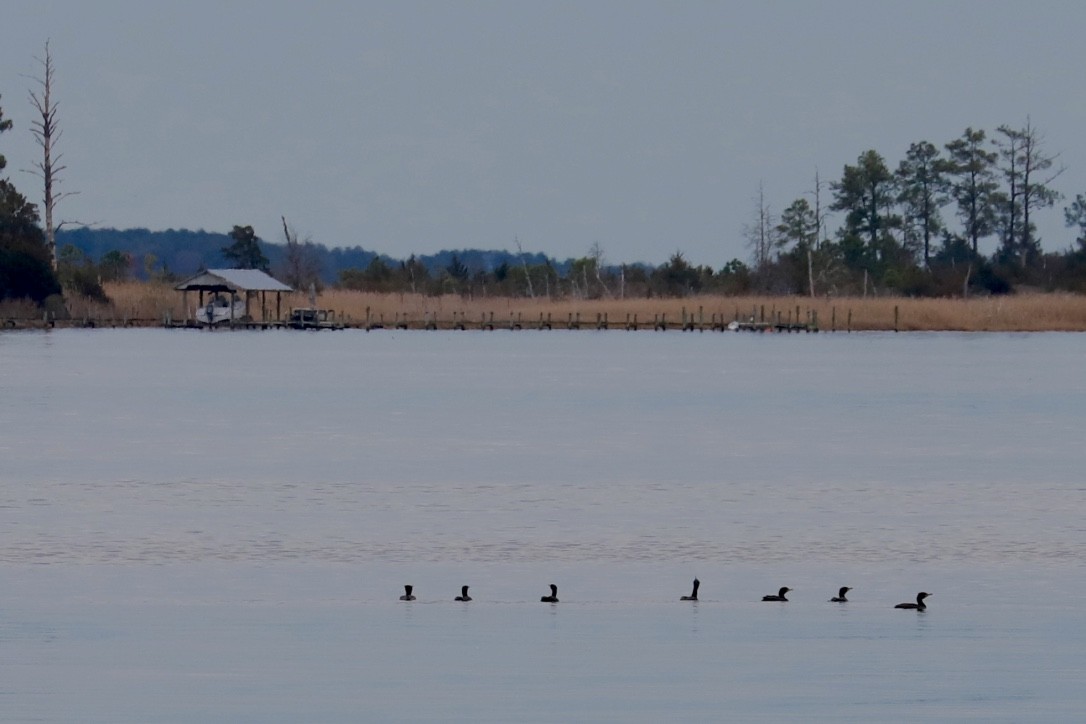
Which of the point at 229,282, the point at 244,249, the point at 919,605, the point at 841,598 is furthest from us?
the point at 244,249

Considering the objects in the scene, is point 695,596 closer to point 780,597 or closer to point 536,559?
point 780,597

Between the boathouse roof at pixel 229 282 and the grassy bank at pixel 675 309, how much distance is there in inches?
152

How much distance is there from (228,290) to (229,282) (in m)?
0.57

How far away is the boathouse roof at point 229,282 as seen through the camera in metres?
87.7

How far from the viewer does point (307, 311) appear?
3622 inches

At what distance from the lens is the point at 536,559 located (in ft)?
60.7

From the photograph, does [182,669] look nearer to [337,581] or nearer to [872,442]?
[337,581]

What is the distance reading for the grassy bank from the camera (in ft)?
283

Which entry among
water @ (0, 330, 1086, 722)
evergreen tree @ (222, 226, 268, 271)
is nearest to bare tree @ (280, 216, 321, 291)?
evergreen tree @ (222, 226, 268, 271)

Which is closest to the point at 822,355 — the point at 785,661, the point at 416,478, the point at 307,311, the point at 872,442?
the point at 307,311

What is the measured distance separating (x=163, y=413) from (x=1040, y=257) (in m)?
73.8

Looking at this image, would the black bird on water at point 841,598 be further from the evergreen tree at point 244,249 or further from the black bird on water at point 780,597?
the evergreen tree at point 244,249

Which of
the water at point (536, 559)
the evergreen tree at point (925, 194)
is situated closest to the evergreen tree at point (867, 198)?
the evergreen tree at point (925, 194)

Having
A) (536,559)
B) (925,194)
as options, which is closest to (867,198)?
(925,194)
